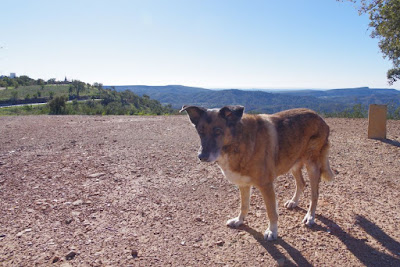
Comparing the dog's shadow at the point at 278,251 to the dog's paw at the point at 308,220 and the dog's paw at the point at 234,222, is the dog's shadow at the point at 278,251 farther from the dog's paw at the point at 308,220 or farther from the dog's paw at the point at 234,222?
the dog's paw at the point at 308,220

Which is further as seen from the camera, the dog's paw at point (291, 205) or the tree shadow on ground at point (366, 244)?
the dog's paw at point (291, 205)

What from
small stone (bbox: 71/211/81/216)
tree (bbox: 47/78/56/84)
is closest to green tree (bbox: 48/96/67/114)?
small stone (bbox: 71/211/81/216)

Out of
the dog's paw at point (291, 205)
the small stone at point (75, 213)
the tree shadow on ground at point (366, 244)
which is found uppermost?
the dog's paw at point (291, 205)

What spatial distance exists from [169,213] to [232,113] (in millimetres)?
2139

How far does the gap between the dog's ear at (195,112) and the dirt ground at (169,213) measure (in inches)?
66.7

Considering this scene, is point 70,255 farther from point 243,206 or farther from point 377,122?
point 377,122

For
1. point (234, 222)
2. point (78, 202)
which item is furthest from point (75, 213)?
point (234, 222)

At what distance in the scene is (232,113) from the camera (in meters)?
3.98

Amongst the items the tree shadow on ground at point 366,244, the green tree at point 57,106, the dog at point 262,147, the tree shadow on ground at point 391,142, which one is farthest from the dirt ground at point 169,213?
the green tree at point 57,106

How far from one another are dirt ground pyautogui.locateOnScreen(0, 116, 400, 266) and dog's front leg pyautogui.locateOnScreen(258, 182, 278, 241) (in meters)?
0.12

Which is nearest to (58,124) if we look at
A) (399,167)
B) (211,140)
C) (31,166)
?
(31,166)

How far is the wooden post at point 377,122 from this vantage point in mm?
9875

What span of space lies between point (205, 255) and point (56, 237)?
217 cm

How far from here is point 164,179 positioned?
6438 millimetres
